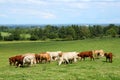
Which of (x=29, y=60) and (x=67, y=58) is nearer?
(x=29, y=60)

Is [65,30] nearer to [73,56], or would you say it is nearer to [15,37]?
[15,37]

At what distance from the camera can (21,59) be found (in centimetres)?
2236

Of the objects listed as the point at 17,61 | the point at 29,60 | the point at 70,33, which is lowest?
the point at 70,33

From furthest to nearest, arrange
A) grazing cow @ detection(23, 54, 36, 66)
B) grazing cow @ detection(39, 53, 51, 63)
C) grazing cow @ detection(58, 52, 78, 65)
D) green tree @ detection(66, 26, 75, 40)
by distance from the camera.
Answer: green tree @ detection(66, 26, 75, 40) < grazing cow @ detection(39, 53, 51, 63) < grazing cow @ detection(58, 52, 78, 65) < grazing cow @ detection(23, 54, 36, 66)

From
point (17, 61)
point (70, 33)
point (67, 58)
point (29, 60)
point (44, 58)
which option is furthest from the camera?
point (70, 33)

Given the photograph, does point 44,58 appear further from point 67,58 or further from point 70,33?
point 70,33

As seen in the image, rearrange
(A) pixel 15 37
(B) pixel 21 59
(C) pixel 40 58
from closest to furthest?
(B) pixel 21 59 → (C) pixel 40 58 → (A) pixel 15 37

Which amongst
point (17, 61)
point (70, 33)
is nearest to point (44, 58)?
point (17, 61)

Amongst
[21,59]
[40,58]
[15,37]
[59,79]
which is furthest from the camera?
[15,37]

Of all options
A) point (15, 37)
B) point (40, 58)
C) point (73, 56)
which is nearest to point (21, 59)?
point (40, 58)

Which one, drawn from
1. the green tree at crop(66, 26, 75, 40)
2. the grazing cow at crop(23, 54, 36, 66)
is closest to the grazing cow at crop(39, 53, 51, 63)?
the grazing cow at crop(23, 54, 36, 66)

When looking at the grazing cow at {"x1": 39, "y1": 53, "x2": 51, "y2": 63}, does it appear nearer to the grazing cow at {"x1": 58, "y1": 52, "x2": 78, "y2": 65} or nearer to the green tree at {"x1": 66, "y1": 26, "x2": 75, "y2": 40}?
the grazing cow at {"x1": 58, "y1": 52, "x2": 78, "y2": 65}

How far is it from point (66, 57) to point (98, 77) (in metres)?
9.06

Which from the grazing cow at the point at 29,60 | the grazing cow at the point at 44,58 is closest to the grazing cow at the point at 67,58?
the grazing cow at the point at 44,58
